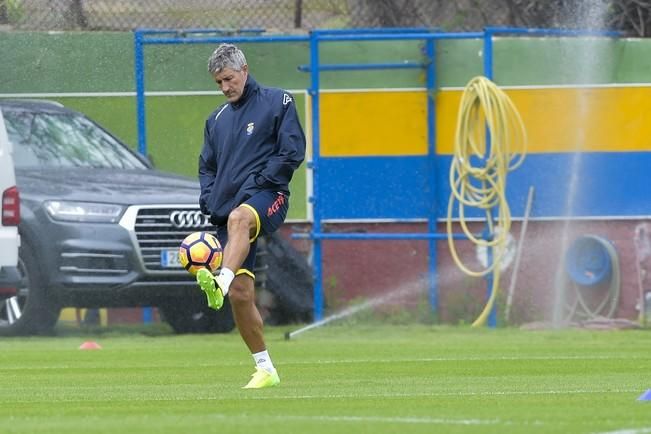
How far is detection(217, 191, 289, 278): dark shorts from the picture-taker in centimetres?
1045

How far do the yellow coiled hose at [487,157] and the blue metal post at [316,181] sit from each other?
1335 millimetres

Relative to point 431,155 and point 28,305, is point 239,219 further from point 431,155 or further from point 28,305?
point 431,155

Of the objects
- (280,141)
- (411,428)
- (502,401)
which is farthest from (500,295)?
(411,428)

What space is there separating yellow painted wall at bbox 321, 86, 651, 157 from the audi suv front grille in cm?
299

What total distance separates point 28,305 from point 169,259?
1291mm

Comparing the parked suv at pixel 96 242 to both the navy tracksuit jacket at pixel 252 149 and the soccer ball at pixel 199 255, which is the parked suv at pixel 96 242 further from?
the soccer ball at pixel 199 255

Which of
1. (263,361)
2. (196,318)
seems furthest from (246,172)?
(196,318)

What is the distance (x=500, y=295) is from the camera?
18.1 m

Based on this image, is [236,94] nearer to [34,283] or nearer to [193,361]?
[193,361]

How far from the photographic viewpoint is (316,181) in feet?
59.2

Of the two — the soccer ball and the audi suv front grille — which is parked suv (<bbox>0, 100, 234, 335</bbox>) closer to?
the audi suv front grille

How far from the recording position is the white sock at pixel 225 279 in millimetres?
10102

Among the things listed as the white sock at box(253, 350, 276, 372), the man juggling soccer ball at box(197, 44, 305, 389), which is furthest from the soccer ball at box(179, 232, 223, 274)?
the white sock at box(253, 350, 276, 372)

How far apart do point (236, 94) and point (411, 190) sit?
8076 millimetres
